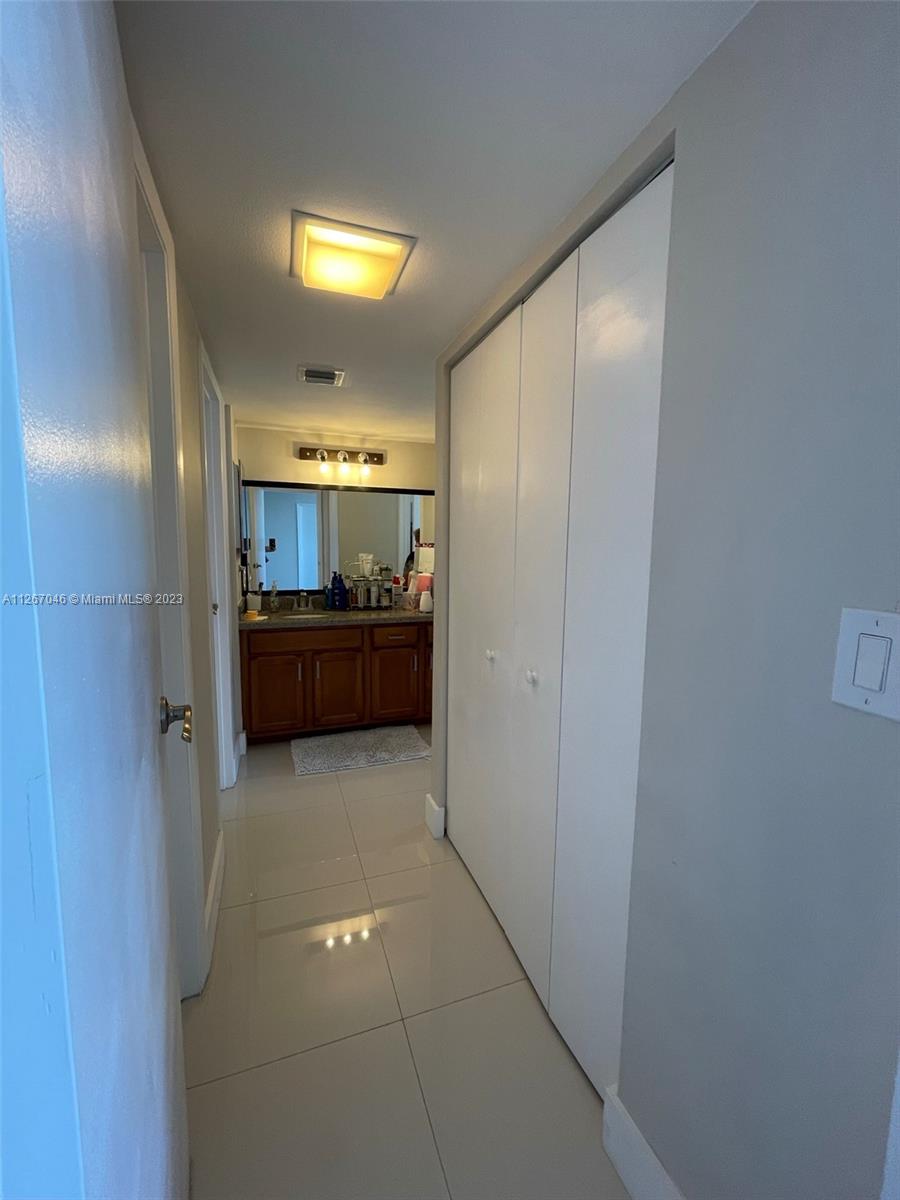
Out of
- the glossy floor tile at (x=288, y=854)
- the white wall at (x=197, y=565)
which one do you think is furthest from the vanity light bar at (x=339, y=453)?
the glossy floor tile at (x=288, y=854)

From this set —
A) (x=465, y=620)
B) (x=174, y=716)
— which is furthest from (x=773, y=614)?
(x=465, y=620)

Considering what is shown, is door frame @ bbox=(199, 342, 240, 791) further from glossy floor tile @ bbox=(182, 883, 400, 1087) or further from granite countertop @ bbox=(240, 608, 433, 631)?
glossy floor tile @ bbox=(182, 883, 400, 1087)

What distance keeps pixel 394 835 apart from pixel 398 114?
8.20ft

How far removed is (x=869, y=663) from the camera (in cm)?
62

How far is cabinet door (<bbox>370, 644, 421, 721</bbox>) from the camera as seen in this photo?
3500 millimetres

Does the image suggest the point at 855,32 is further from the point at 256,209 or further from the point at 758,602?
the point at 256,209

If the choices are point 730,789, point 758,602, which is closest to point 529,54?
point 758,602

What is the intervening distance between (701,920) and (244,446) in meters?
3.69

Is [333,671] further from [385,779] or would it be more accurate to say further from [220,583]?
[220,583]

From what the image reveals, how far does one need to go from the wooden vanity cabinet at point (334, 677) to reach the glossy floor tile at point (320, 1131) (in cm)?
215

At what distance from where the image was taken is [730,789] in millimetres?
830

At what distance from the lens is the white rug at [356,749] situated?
10.0 ft

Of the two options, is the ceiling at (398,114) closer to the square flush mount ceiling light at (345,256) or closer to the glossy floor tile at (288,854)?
the square flush mount ceiling light at (345,256)

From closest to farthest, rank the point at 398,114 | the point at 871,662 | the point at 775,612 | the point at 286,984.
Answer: the point at 871,662 < the point at 775,612 < the point at 398,114 < the point at 286,984
